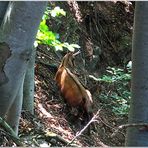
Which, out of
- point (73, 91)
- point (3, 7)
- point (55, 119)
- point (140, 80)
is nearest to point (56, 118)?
point (55, 119)

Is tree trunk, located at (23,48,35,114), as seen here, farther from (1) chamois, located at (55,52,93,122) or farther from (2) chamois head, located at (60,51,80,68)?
(2) chamois head, located at (60,51,80,68)

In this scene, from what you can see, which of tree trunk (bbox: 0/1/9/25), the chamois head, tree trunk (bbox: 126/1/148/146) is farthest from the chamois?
tree trunk (bbox: 126/1/148/146)

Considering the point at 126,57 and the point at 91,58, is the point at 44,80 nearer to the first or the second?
the point at 91,58

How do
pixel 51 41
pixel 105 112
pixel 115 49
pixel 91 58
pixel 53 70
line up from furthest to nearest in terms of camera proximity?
pixel 115 49
pixel 91 58
pixel 105 112
pixel 53 70
pixel 51 41

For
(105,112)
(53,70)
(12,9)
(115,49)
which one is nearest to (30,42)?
(12,9)

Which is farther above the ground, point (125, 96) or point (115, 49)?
point (115, 49)

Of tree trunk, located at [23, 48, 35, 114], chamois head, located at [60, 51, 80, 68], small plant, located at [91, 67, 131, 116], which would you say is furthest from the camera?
small plant, located at [91, 67, 131, 116]

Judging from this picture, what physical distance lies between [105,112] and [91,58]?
157 cm

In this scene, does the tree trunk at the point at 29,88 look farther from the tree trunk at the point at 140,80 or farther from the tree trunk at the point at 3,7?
the tree trunk at the point at 140,80

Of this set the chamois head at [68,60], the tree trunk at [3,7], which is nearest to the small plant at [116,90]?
the chamois head at [68,60]

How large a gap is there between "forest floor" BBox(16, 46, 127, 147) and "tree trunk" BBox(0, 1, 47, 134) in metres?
1.79

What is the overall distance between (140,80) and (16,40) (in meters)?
0.71

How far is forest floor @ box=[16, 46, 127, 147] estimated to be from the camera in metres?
4.64

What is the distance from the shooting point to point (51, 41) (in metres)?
3.41
